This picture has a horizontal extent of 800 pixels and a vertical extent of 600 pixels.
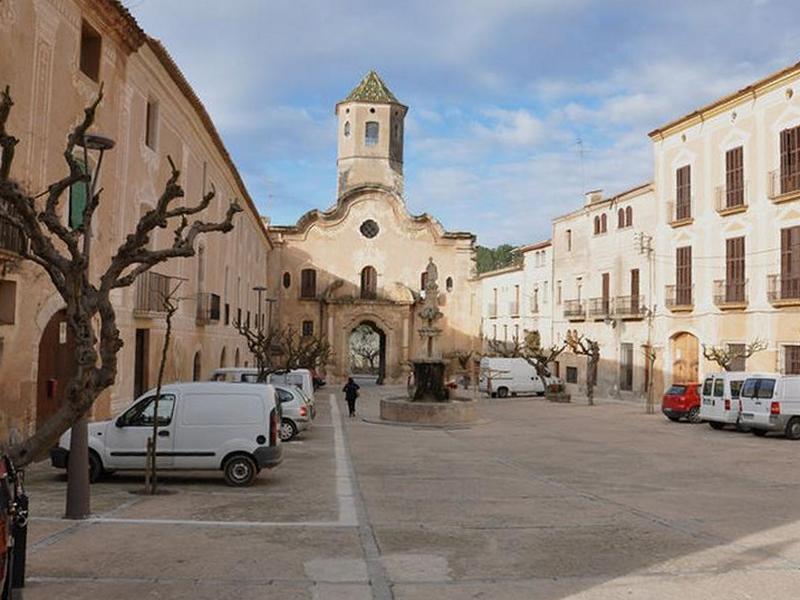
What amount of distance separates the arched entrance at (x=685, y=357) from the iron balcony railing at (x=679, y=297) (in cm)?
116

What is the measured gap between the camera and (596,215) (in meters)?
42.2

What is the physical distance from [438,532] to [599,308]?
3356cm

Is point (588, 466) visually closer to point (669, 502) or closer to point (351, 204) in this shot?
point (669, 502)

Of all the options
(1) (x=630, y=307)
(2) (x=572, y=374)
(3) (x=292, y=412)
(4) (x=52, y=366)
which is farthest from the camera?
(2) (x=572, y=374)

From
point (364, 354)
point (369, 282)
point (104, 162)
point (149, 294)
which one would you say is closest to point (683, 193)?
point (149, 294)

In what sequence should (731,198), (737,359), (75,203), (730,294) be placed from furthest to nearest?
(731,198) → (730,294) → (737,359) → (75,203)

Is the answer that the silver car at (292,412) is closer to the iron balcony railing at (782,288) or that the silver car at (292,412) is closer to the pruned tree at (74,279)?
the pruned tree at (74,279)

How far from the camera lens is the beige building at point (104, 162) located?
13242 mm

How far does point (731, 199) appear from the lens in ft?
103

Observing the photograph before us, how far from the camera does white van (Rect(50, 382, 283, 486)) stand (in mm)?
12414

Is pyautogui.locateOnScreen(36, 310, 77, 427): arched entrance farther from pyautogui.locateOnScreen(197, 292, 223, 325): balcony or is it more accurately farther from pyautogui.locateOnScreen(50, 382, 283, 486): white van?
pyautogui.locateOnScreen(197, 292, 223, 325): balcony

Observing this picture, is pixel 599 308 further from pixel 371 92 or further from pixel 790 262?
pixel 371 92

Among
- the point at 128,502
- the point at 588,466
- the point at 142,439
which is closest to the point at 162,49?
the point at 142,439

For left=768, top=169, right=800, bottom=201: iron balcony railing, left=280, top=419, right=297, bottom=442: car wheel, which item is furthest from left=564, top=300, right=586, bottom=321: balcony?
left=280, top=419, right=297, bottom=442: car wheel
